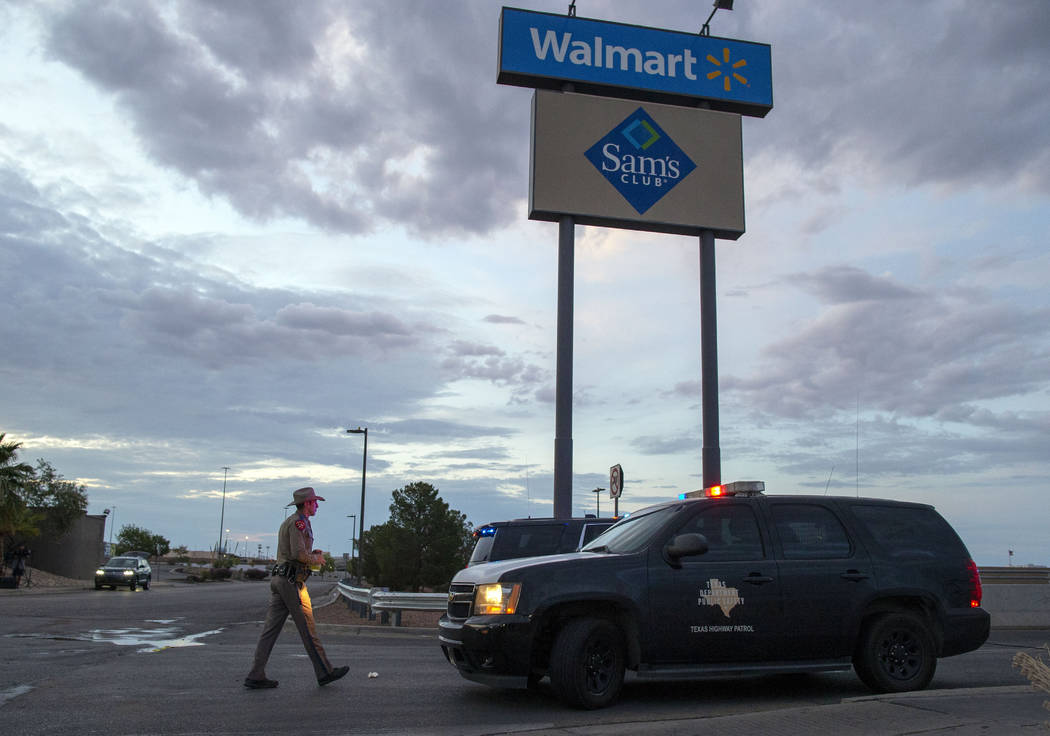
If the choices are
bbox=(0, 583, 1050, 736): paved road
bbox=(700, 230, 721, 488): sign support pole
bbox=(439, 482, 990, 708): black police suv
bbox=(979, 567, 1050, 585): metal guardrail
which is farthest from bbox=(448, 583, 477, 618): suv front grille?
bbox=(979, 567, 1050, 585): metal guardrail

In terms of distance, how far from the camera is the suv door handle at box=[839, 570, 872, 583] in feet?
26.2

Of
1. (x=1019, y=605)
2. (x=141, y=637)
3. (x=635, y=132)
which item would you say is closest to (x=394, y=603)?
(x=141, y=637)

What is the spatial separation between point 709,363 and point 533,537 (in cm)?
1032

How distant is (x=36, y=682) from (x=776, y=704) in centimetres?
671

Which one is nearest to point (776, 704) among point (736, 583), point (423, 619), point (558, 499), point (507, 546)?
point (736, 583)

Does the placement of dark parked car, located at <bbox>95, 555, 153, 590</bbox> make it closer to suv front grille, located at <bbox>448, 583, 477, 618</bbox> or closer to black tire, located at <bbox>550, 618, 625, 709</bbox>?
suv front grille, located at <bbox>448, 583, 477, 618</bbox>

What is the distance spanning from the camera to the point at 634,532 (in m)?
8.16

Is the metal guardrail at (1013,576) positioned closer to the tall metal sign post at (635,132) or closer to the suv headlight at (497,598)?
the tall metal sign post at (635,132)

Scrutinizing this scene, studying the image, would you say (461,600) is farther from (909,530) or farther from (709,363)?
(709,363)

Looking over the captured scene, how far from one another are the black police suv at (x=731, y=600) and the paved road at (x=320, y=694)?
1.09ft

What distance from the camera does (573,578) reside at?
7336 mm

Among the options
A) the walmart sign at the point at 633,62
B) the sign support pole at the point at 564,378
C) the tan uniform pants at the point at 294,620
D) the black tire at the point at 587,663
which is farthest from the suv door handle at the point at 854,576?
the walmart sign at the point at 633,62

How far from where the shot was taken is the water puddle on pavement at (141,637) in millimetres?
12766

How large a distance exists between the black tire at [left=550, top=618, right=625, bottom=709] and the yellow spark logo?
19.6 metres
